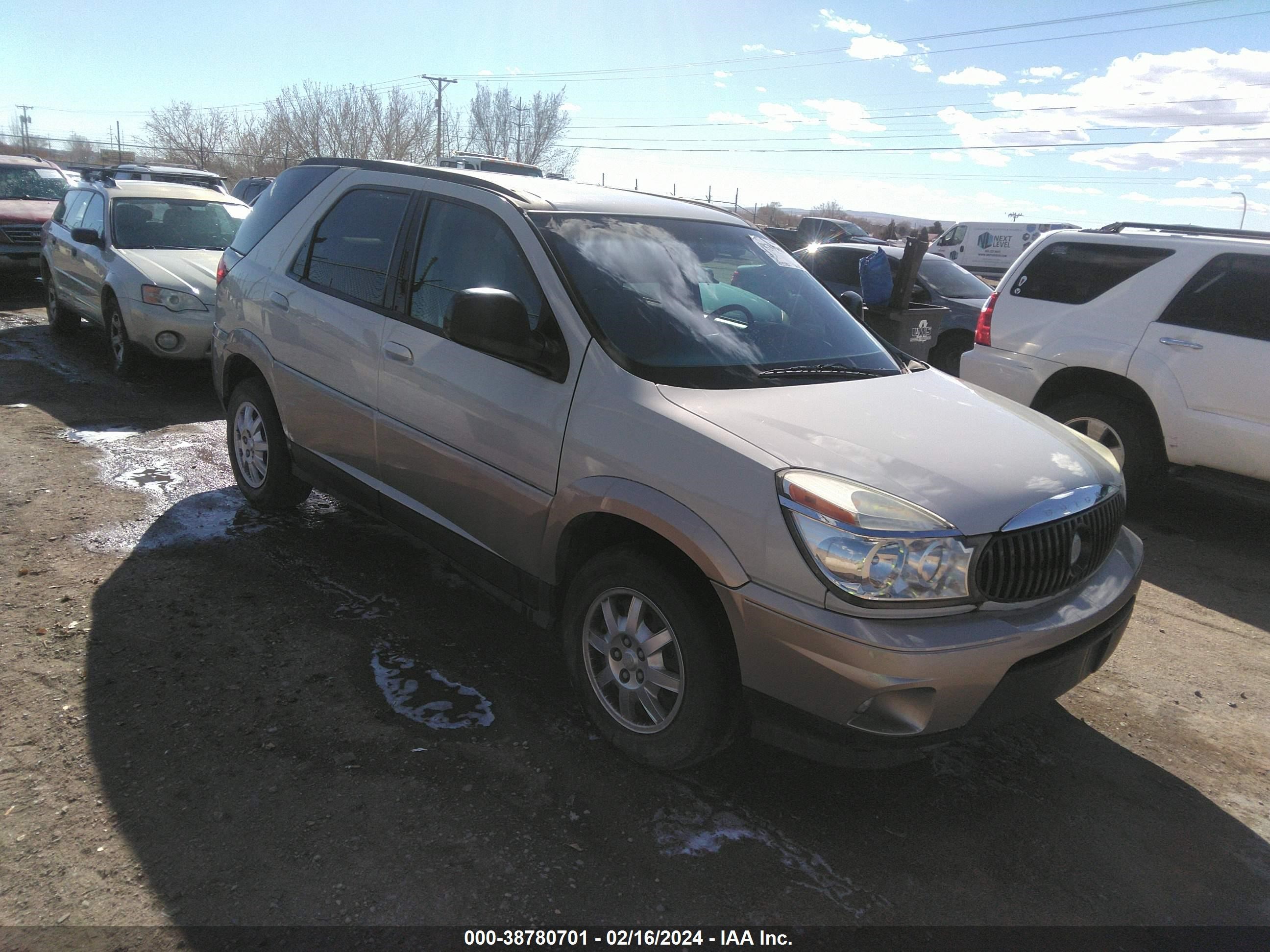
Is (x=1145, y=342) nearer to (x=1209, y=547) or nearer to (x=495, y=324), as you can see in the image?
(x=1209, y=547)

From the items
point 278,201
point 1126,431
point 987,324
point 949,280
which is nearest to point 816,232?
point 949,280

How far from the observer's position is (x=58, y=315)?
1012 centimetres

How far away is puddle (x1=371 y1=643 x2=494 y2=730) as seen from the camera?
10.9 feet

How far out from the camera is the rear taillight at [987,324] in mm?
7070

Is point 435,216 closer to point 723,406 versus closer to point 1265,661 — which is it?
point 723,406

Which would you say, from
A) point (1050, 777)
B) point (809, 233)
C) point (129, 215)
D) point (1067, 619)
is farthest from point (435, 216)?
point (809, 233)

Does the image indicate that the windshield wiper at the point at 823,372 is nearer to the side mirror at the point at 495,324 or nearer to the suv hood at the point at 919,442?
the suv hood at the point at 919,442

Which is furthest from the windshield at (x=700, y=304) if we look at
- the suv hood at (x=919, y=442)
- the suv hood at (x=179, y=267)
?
the suv hood at (x=179, y=267)

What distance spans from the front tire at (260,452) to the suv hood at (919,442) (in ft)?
9.16

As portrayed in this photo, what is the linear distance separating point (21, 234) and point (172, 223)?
541cm

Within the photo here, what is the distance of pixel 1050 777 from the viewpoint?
3.25 m

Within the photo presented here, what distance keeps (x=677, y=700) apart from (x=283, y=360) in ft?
9.76

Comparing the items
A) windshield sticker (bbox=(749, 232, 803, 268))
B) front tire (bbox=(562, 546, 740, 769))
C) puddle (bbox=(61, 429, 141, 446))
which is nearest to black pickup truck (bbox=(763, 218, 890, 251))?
puddle (bbox=(61, 429, 141, 446))

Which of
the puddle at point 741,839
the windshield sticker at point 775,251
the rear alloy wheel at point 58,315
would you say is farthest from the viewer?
the rear alloy wheel at point 58,315
